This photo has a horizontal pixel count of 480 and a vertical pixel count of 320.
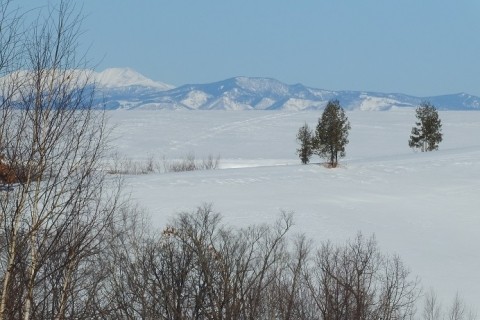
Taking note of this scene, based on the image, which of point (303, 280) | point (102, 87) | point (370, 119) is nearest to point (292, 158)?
point (370, 119)

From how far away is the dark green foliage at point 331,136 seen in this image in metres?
60.1

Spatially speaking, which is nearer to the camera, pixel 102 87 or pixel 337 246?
pixel 102 87

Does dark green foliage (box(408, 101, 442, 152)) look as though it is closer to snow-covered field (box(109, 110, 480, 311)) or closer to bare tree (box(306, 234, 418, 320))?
snow-covered field (box(109, 110, 480, 311))

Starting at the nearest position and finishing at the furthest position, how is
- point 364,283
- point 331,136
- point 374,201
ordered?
1. point 364,283
2. point 374,201
3. point 331,136

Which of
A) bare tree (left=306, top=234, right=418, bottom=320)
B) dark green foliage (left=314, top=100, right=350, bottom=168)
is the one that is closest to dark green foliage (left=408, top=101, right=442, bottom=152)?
dark green foliage (left=314, top=100, right=350, bottom=168)

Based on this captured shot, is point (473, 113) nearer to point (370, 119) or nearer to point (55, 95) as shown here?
point (370, 119)

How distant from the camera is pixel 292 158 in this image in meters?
79.5

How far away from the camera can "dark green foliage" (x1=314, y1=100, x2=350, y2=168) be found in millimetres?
60062

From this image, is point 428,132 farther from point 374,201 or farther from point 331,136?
point 374,201

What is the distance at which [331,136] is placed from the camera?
6009 centimetres

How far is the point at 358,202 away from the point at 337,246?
9034mm

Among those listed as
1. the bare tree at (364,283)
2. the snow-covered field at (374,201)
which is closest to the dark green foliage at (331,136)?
the snow-covered field at (374,201)

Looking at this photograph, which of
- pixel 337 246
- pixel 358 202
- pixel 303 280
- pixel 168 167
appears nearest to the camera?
pixel 303 280

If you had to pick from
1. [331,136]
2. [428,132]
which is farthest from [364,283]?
[428,132]
